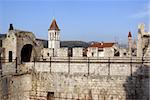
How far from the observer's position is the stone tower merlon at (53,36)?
25.6 metres

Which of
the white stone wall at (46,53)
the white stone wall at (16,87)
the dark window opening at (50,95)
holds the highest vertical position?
the white stone wall at (46,53)

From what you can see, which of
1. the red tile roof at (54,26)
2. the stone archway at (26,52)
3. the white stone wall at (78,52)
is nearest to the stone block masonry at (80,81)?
the stone archway at (26,52)

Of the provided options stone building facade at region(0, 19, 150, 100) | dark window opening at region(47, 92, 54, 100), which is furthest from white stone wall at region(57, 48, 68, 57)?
dark window opening at region(47, 92, 54, 100)

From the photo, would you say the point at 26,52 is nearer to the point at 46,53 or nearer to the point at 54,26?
the point at 46,53

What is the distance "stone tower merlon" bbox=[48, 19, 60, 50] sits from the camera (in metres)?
25.6

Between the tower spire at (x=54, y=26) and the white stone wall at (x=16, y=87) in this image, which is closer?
the white stone wall at (x=16, y=87)

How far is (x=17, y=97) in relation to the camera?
13.3m

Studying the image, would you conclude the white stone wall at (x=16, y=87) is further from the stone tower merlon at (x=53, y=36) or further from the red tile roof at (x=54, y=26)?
the red tile roof at (x=54, y=26)

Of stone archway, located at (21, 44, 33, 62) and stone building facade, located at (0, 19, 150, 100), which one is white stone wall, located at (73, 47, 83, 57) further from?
stone archway, located at (21, 44, 33, 62)

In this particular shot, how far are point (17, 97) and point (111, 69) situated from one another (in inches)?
190

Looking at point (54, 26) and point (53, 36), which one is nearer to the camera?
point (53, 36)

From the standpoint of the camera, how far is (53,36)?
26.7 meters

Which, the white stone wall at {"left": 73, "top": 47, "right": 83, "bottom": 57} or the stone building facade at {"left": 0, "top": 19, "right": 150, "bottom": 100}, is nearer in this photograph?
the stone building facade at {"left": 0, "top": 19, "right": 150, "bottom": 100}

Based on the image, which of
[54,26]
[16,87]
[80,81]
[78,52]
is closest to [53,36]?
[54,26]
